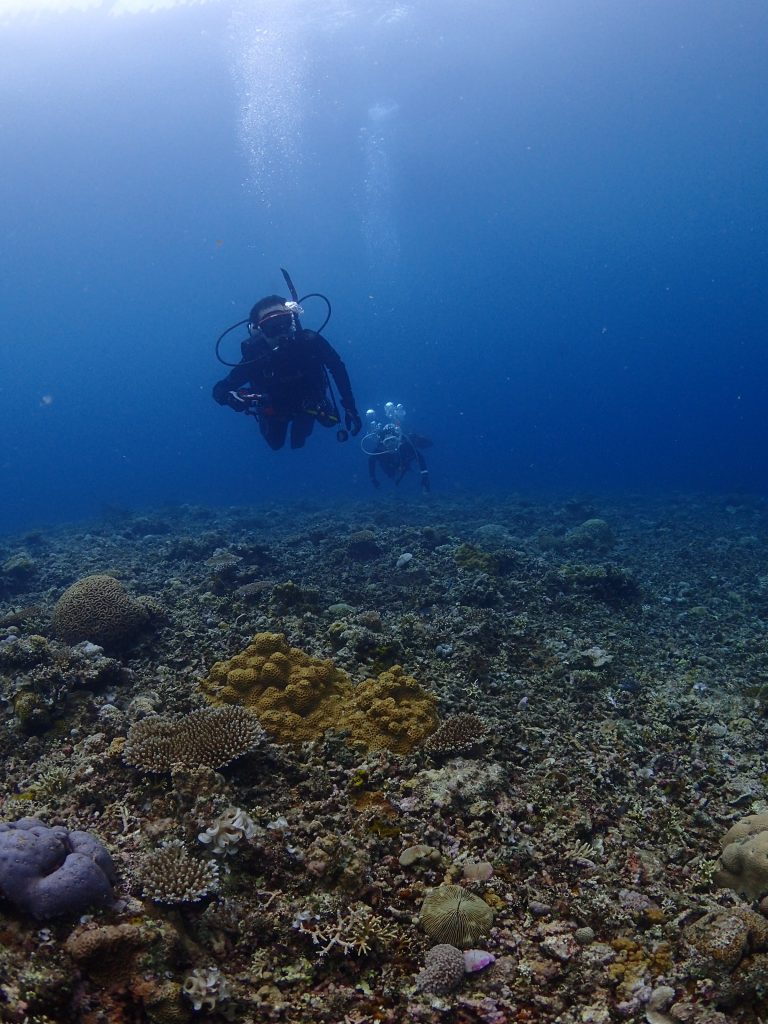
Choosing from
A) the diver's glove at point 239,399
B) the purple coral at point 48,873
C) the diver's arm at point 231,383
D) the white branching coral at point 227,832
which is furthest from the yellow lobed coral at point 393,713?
the diver's arm at point 231,383

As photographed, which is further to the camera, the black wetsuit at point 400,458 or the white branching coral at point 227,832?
the black wetsuit at point 400,458

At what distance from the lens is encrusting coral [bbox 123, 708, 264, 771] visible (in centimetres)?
488

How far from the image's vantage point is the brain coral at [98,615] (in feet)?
25.9

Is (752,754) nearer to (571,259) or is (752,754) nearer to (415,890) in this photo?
(415,890)

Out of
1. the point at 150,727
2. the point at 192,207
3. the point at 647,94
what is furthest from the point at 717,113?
the point at 150,727

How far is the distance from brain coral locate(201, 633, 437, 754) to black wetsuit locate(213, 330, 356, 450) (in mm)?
7889

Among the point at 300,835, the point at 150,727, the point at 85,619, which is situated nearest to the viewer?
the point at 300,835

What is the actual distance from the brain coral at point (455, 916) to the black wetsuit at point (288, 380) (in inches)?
424

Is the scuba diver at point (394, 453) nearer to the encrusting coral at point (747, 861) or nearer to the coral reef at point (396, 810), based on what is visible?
the coral reef at point (396, 810)

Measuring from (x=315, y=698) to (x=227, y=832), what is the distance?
2123mm

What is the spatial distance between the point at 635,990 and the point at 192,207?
265 ft

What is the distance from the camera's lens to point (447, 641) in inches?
324

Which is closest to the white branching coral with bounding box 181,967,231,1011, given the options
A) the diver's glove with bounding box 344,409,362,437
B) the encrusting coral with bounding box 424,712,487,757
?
the encrusting coral with bounding box 424,712,487,757

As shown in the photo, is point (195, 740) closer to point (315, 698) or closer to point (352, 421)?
point (315, 698)
